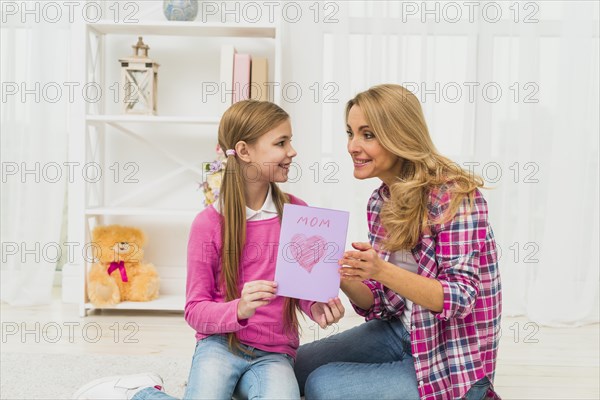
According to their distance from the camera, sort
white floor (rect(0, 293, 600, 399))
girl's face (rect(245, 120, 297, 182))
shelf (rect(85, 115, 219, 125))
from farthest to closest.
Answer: shelf (rect(85, 115, 219, 125)) → white floor (rect(0, 293, 600, 399)) → girl's face (rect(245, 120, 297, 182))

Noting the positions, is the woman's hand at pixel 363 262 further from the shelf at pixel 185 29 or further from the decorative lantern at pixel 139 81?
the decorative lantern at pixel 139 81

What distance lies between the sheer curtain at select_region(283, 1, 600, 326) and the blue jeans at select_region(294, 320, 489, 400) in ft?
3.67

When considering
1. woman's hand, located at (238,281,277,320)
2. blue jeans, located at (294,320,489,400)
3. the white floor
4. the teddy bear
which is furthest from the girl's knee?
the teddy bear

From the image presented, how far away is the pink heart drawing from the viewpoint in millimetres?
1397

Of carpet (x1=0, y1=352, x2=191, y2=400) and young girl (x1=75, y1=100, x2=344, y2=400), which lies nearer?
young girl (x1=75, y1=100, x2=344, y2=400)

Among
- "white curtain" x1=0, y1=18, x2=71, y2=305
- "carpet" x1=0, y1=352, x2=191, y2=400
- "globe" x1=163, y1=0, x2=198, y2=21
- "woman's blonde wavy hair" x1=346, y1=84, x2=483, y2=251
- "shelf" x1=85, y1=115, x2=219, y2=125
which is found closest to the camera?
"woman's blonde wavy hair" x1=346, y1=84, x2=483, y2=251

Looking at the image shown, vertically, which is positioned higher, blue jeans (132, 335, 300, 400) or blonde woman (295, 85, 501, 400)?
blonde woman (295, 85, 501, 400)

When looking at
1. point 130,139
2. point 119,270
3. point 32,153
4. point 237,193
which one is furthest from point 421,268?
point 32,153

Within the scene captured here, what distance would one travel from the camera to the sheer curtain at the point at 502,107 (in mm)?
2744

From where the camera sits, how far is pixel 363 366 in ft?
5.07

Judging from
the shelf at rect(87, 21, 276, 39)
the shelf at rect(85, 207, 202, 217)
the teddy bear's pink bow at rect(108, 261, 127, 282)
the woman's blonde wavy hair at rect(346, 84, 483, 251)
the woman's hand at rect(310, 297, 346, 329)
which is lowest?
the teddy bear's pink bow at rect(108, 261, 127, 282)

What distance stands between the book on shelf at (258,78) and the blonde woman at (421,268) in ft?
3.56

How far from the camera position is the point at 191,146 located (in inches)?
114

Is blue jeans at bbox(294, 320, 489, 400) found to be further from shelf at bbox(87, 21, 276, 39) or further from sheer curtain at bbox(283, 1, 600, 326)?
shelf at bbox(87, 21, 276, 39)
